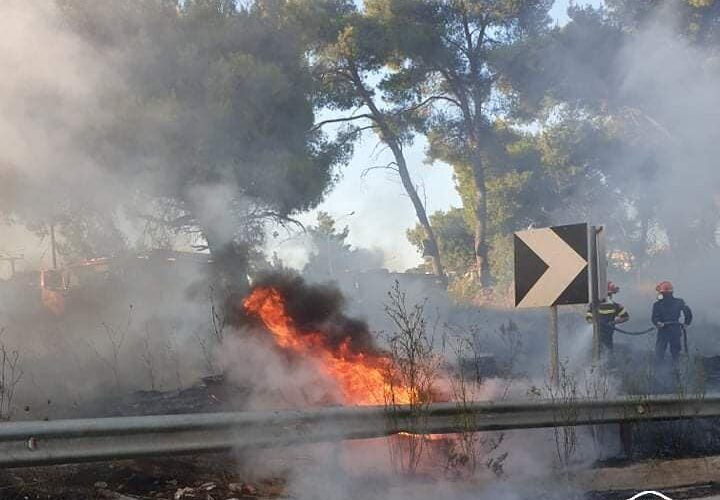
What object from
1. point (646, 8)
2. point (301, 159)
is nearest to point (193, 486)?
point (301, 159)

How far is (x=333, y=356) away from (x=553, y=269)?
212cm

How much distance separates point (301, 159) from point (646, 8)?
12116 millimetres

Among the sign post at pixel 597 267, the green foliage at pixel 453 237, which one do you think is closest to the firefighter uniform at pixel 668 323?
the sign post at pixel 597 267

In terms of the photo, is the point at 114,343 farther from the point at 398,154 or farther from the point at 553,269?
the point at 398,154

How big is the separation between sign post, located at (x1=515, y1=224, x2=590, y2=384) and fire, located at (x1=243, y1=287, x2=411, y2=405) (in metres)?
1.28

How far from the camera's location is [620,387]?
6.51 meters

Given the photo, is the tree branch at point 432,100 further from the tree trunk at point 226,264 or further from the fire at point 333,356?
the fire at point 333,356

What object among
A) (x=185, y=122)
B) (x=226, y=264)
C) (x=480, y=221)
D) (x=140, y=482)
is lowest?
(x=140, y=482)

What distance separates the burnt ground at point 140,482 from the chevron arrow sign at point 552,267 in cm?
254

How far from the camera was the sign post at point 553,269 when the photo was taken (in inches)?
225

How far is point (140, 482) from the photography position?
14.1 feet

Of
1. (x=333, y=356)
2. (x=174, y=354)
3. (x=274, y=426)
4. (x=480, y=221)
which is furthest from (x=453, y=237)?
(x=274, y=426)

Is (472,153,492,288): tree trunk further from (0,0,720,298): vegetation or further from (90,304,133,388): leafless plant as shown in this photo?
(90,304,133,388): leafless plant

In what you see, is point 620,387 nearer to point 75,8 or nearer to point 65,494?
point 65,494
